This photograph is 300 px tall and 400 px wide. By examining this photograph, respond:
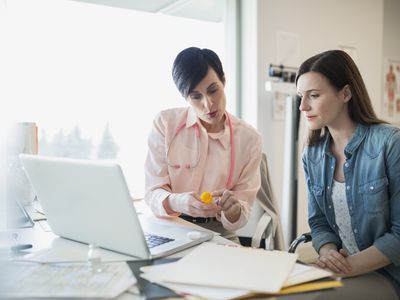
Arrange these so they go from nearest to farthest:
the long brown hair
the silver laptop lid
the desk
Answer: the silver laptop lid < the desk < the long brown hair

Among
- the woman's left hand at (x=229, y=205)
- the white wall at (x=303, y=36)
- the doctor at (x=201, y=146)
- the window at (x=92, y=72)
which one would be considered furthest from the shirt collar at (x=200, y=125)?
the white wall at (x=303, y=36)

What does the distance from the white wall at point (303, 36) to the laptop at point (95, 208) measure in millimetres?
1911

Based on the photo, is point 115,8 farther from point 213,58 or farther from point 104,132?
point 213,58

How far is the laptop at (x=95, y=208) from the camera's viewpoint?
0.92 metres

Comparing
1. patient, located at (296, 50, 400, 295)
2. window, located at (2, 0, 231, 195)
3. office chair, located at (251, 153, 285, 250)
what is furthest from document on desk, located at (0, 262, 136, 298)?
window, located at (2, 0, 231, 195)

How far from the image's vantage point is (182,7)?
2.91m

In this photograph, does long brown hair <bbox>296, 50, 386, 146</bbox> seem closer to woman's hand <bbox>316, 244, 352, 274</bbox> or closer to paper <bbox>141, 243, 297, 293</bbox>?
woman's hand <bbox>316, 244, 352, 274</bbox>

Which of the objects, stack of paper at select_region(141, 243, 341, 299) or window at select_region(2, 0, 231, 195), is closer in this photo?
stack of paper at select_region(141, 243, 341, 299)

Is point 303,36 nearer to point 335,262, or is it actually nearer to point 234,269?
point 335,262

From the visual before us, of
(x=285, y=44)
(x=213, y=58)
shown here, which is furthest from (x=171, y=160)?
(x=285, y=44)

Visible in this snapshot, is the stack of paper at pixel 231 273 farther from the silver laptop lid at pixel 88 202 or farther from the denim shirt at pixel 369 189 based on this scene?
the denim shirt at pixel 369 189

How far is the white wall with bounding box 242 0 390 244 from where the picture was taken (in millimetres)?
2926

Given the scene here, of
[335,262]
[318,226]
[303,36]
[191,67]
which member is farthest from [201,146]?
[303,36]

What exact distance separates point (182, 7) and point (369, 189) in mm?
2051
